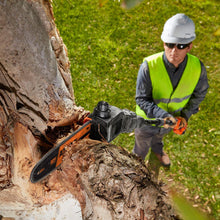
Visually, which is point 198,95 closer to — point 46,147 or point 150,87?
point 150,87

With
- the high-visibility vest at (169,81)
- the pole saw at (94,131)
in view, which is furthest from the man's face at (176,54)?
the pole saw at (94,131)

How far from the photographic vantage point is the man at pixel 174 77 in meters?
2.53

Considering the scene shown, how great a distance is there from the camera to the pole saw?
3.84 ft

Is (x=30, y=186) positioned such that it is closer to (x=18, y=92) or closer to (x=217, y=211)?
(x=18, y=92)

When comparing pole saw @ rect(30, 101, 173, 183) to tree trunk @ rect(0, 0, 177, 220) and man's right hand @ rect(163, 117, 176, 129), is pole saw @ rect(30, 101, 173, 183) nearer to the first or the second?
tree trunk @ rect(0, 0, 177, 220)

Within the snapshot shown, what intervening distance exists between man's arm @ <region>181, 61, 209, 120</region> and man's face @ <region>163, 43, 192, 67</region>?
383mm

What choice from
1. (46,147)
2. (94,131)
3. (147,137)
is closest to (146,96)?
(147,137)

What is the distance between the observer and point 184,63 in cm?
271

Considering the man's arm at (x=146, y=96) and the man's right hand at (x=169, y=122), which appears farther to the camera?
the man's arm at (x=146, y=96)

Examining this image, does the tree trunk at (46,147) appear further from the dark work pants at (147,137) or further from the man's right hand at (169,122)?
the dark work pants at (147,137)

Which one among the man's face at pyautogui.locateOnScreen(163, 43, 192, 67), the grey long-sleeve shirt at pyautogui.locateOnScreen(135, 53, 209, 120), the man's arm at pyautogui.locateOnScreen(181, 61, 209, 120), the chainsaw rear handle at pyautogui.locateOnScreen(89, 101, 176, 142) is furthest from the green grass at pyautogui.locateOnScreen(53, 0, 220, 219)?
the chainsaw rear handle at pyautogui.locateOnScreen(89, 101, 176, 142)

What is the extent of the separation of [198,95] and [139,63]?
282cm

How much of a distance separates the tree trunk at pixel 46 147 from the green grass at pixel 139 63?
9.85 feet

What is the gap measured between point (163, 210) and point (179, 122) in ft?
6.62
